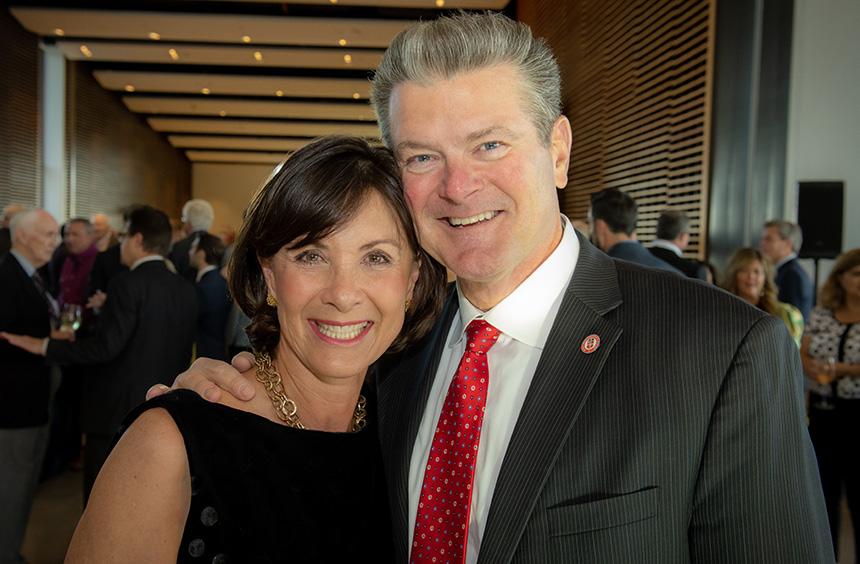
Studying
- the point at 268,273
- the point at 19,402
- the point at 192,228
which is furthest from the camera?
the point at 192,228

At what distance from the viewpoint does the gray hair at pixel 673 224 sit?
475 centimetres

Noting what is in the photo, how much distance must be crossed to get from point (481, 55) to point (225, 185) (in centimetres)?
2252

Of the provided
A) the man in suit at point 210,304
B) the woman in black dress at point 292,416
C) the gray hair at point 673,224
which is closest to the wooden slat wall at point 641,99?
the gray hair at point 673,224

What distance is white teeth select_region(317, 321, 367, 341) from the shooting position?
142 centimetres

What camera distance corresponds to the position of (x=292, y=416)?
148 centimetres

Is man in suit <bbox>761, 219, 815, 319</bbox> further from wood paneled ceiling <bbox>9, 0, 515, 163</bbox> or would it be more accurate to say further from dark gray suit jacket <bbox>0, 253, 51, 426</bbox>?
dark gray suit jacket <bbox>0, 253, 51, 426</bbox>

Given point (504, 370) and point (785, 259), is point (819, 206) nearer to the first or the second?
point (785, 259)

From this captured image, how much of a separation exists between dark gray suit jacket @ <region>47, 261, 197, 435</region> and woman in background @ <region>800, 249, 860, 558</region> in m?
3.53

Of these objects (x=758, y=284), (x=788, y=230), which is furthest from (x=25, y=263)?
(x=788, y=230)

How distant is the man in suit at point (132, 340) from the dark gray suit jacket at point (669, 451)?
300cm

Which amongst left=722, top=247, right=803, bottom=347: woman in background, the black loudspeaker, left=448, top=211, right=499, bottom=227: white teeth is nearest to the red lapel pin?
left=448, top=211, right=499, bottom=227: white teeth

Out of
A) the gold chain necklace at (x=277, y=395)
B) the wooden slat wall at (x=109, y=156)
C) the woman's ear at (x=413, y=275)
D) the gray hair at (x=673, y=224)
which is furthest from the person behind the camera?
the wooden slat wall at (x=109, y=156)

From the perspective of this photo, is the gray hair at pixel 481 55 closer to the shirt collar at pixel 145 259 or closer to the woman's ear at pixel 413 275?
the woman's ear at pixel 413 275

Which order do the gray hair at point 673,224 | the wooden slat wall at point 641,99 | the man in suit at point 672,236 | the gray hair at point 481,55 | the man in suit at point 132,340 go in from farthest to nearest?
the wooden slat wall at point 641,99
the gray hair at point 673,224
the man in suit at point 672,236
the man in suit at point 132,340
the gray hair at point 481,55
